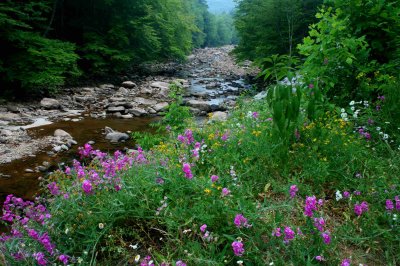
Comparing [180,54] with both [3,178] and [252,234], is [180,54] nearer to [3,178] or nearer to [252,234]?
[3,178]

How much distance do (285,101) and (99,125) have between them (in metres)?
7.63

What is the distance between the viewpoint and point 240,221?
188 centimetres

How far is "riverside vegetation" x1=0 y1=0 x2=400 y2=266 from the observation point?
193 cm

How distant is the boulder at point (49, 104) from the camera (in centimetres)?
1123

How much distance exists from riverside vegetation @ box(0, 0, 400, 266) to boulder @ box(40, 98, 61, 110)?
9068mm

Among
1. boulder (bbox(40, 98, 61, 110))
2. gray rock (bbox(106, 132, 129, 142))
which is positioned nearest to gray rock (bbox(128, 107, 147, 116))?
boulder (bbox(40, 98, 61, 110))

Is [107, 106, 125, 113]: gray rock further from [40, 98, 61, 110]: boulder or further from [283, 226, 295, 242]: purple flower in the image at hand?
[283, 226, 295, 242]: purple flower

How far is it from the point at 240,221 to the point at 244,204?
0.88 ft

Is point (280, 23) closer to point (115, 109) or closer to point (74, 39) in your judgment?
point (115, 109)

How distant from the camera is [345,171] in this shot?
2797 millimetres

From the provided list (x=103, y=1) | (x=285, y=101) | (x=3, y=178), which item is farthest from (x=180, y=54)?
(x=285, y=101)

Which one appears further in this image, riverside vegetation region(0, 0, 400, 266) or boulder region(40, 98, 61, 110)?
boulder region(40, 98, 61, 110)

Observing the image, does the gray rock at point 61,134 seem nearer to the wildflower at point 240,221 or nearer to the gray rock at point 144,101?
the gray rock at point 144,101

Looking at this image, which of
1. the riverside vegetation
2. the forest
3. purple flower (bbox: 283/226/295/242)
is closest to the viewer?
purple flower (bbox: 283/226/295/242)
